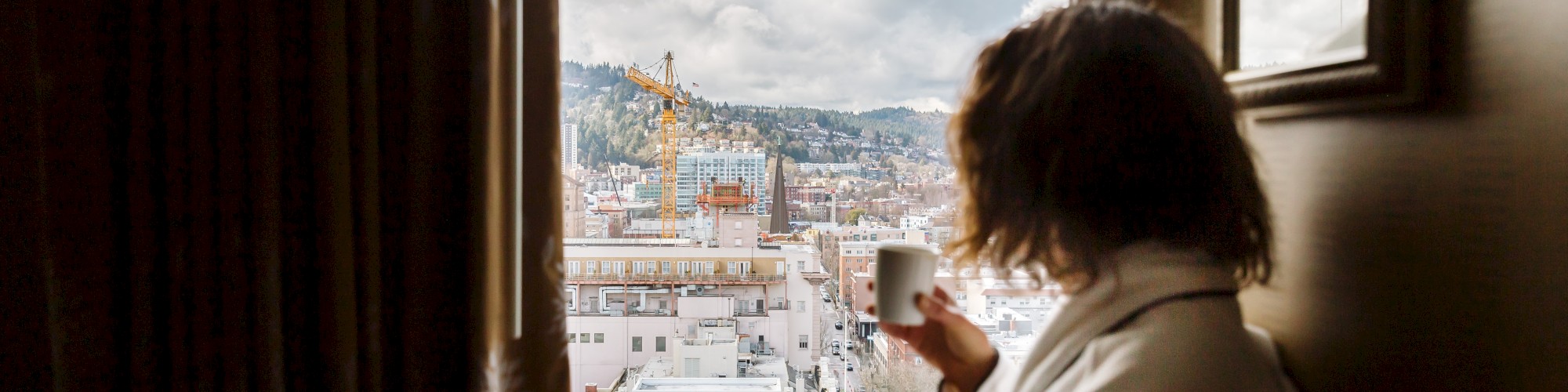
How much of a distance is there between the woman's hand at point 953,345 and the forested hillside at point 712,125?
1.34 feet

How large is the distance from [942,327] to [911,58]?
51 cm

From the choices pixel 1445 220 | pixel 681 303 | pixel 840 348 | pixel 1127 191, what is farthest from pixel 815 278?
pixel 1445 220

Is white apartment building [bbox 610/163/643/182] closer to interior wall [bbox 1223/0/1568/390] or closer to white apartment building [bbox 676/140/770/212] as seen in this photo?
white apartment building [bbox 676/140/770/212]

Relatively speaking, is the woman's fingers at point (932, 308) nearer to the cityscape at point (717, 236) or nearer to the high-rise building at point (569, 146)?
the cityscape at point (717, 236)

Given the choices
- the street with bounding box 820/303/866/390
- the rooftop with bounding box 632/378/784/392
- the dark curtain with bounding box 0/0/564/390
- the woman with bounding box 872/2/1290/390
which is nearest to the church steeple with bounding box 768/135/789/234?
the street with bounding box 820/303/866/390

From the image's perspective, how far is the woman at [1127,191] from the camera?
0.59 meters

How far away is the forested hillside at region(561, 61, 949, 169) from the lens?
3.82ft

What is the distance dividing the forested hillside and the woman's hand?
41 cm

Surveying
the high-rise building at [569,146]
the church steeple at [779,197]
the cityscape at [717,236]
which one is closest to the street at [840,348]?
the cityscape at [717,236]

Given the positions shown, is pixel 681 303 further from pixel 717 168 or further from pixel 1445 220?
pixel 1445 220

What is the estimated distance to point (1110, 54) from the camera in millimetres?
600

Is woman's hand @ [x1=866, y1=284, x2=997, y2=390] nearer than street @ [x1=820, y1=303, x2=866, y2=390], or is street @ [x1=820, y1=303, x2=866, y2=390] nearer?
woman's hand @ [x1=866, y1=284, x2=997, y2=390]

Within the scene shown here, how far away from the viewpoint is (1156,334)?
0.58 m

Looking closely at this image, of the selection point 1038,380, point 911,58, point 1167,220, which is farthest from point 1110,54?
point 911,58
